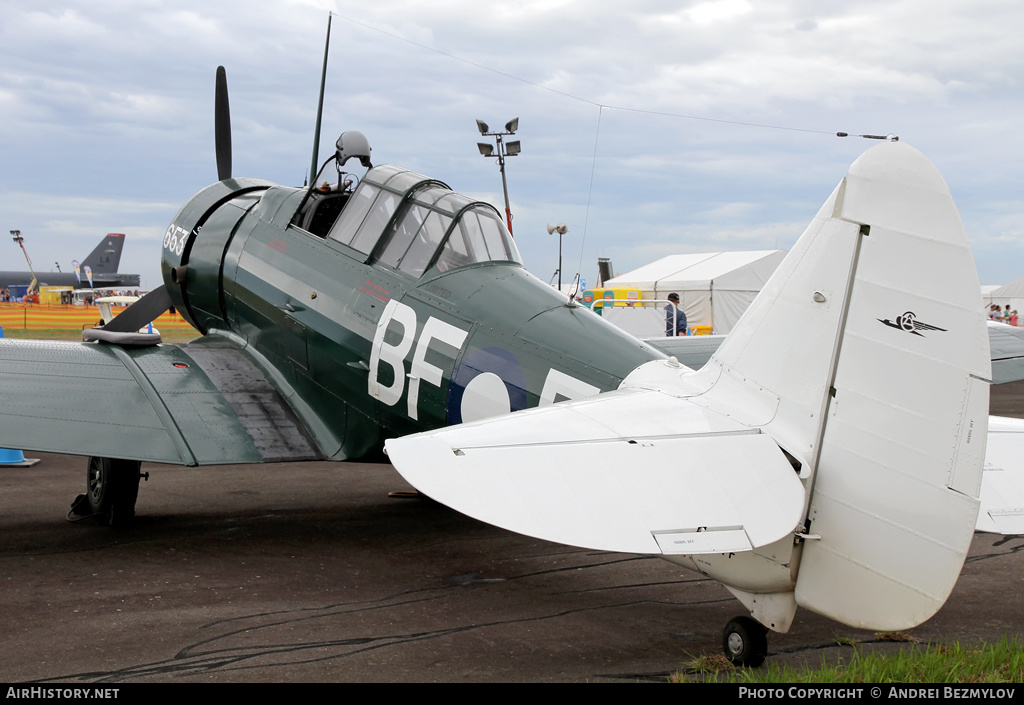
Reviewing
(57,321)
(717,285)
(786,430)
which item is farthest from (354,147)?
(57,321)

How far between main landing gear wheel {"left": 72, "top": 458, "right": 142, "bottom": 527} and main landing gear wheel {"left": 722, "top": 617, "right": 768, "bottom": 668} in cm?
481

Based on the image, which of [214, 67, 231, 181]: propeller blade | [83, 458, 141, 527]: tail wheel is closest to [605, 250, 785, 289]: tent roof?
[214, 67, 231, 181]: propeller blade

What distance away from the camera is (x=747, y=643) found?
3.55 meters

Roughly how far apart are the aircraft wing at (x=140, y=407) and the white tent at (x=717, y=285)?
18.4 meters

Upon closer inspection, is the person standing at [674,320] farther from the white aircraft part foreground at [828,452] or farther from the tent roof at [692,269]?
the white aircraft part foreground at [828,452]

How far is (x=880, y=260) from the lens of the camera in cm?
318

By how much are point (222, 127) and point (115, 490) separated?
16.3 feet

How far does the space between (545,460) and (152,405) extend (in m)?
4.16

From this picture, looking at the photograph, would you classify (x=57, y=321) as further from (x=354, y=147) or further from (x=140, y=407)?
(x=140, y=407)

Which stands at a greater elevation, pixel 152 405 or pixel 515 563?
pixel 152 405

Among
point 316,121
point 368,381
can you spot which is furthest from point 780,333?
point 316,121

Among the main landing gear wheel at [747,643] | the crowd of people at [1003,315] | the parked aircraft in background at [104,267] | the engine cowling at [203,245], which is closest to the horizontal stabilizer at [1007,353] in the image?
the main landing gear wheel at [747,643]

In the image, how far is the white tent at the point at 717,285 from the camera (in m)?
24.2
